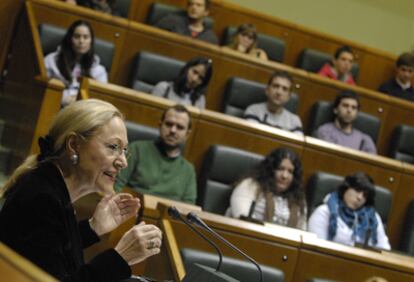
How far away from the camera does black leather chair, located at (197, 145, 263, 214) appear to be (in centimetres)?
176

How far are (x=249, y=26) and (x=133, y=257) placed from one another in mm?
1617

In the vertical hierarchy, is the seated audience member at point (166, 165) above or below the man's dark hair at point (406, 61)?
below

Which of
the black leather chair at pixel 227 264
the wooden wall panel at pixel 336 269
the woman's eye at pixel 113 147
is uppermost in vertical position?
the woman's eye at pixel 113 147

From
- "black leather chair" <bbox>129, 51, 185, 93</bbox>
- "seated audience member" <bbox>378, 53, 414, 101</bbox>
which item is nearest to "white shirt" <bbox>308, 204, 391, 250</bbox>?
Answer: "black leather chair" <bbox>129, 51, 185, 93</bbox>

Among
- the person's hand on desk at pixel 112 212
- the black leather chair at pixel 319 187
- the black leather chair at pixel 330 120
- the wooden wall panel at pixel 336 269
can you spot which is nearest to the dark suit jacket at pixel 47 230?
the person's hand on desk at pixel 112 212

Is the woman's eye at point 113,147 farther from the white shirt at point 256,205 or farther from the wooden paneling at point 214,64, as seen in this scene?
the wooden paneling at point 214,64

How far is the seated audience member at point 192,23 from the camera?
2293 millimetres

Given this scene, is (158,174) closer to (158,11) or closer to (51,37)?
(51,37)

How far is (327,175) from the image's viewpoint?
184cm

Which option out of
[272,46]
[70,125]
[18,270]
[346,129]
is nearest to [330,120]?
[346,129]

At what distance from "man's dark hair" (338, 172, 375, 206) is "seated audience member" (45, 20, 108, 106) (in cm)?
61

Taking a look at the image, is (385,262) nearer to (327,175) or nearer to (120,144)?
(327,175)

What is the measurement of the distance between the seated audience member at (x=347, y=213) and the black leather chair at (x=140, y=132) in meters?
0.36

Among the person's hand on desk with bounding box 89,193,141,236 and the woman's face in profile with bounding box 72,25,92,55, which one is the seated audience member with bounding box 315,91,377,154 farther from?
the person's hand on desk with bounding box 89,193,141,236
